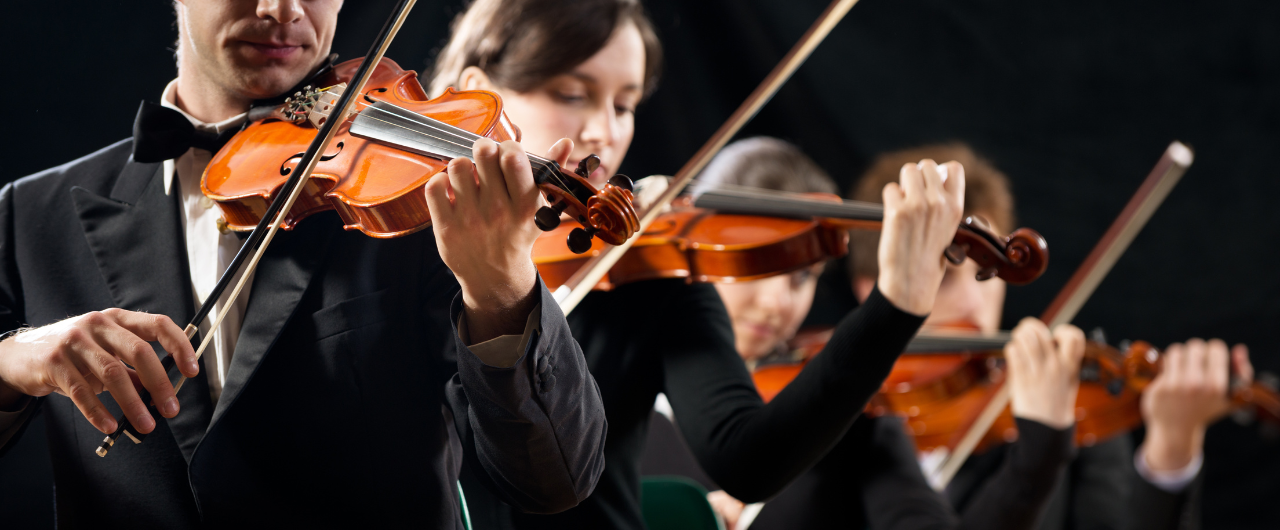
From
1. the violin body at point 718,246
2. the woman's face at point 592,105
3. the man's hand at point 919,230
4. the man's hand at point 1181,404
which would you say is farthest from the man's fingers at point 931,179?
the man's hand at point 1181,404

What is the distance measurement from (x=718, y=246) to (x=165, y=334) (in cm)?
55

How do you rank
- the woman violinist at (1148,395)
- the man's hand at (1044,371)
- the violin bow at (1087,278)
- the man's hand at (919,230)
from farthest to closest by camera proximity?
the woman violinist at (1148,395)
the violin bow at (1087,278)
the man's hand at (1044,371)
the man's hand at (919,230)

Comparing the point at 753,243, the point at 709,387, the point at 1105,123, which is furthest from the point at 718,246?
the point at 1105,123

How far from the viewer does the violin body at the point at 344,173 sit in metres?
0.62

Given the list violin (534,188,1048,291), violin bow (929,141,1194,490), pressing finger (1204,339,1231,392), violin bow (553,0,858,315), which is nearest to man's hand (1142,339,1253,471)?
pressing finger (1204,339,1231,392)

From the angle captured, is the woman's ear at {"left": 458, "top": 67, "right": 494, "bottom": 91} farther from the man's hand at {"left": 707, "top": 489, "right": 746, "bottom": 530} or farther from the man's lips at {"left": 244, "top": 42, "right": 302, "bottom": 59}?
the man's hand at {"left": 707, "top": 489, "right": 746, "bottom": 530}

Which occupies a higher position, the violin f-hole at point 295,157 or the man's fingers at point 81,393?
the violin f-hole at point 295,157

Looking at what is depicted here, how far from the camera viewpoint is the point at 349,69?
69 centimetres

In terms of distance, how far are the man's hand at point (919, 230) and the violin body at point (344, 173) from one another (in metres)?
0.43

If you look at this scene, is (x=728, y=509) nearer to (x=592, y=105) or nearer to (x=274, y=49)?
(x=592, y=105)

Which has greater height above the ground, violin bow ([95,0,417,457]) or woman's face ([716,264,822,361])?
violin bow ([95,0,417,457])

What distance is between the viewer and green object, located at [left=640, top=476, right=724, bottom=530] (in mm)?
1079

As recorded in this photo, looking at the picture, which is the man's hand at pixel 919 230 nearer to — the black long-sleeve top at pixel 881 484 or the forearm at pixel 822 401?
the forearm at pixel 822 401

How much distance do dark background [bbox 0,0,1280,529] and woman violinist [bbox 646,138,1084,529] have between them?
1.51 feet
